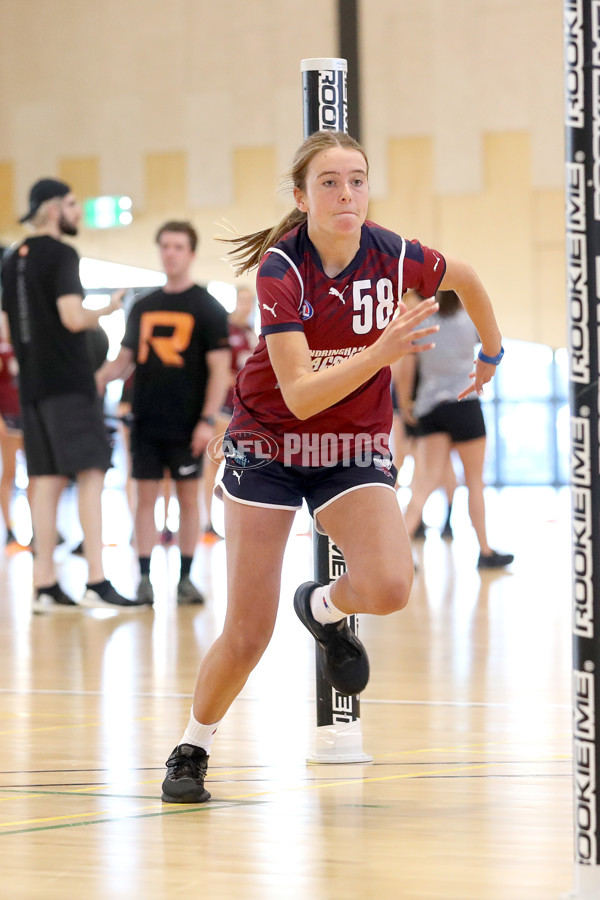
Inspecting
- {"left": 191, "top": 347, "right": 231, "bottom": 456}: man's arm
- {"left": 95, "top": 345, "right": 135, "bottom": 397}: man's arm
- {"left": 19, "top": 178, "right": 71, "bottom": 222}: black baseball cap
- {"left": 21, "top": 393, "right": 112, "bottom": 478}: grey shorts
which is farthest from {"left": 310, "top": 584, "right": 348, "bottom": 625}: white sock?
{"left": 95, "top": 345, "right": 135, "bottom": 397}: man's arm

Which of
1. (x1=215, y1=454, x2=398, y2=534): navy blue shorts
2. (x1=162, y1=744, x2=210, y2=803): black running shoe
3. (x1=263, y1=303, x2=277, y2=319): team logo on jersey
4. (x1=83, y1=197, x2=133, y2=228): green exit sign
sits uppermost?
(x1=83, y1=197, x2=133, y2=228): green exit sign

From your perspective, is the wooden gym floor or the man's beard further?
the man's beard

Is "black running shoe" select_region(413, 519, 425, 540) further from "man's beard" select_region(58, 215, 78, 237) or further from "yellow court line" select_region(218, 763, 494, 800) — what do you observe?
"yellow court line" select_region(218, 763, 494, 800)

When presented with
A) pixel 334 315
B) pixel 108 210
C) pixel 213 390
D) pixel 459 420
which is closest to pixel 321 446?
pixel 334 315

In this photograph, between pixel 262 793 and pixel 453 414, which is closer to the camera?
pixel 262 793

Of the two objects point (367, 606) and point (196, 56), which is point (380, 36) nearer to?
point (196, 56)

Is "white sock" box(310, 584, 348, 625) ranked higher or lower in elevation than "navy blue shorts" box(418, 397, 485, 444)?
lower

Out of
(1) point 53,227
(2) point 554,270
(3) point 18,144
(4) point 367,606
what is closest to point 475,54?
(2) point 554,270

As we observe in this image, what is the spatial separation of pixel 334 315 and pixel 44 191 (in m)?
2.99

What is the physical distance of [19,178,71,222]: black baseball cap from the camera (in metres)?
5.11

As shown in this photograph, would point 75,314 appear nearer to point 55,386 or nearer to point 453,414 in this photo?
point 55,386

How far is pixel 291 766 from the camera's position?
2.82 m

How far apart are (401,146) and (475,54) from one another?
2.60ft

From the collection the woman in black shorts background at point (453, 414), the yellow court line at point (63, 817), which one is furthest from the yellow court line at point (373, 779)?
the woman in black shorts background at point (453, 414)
